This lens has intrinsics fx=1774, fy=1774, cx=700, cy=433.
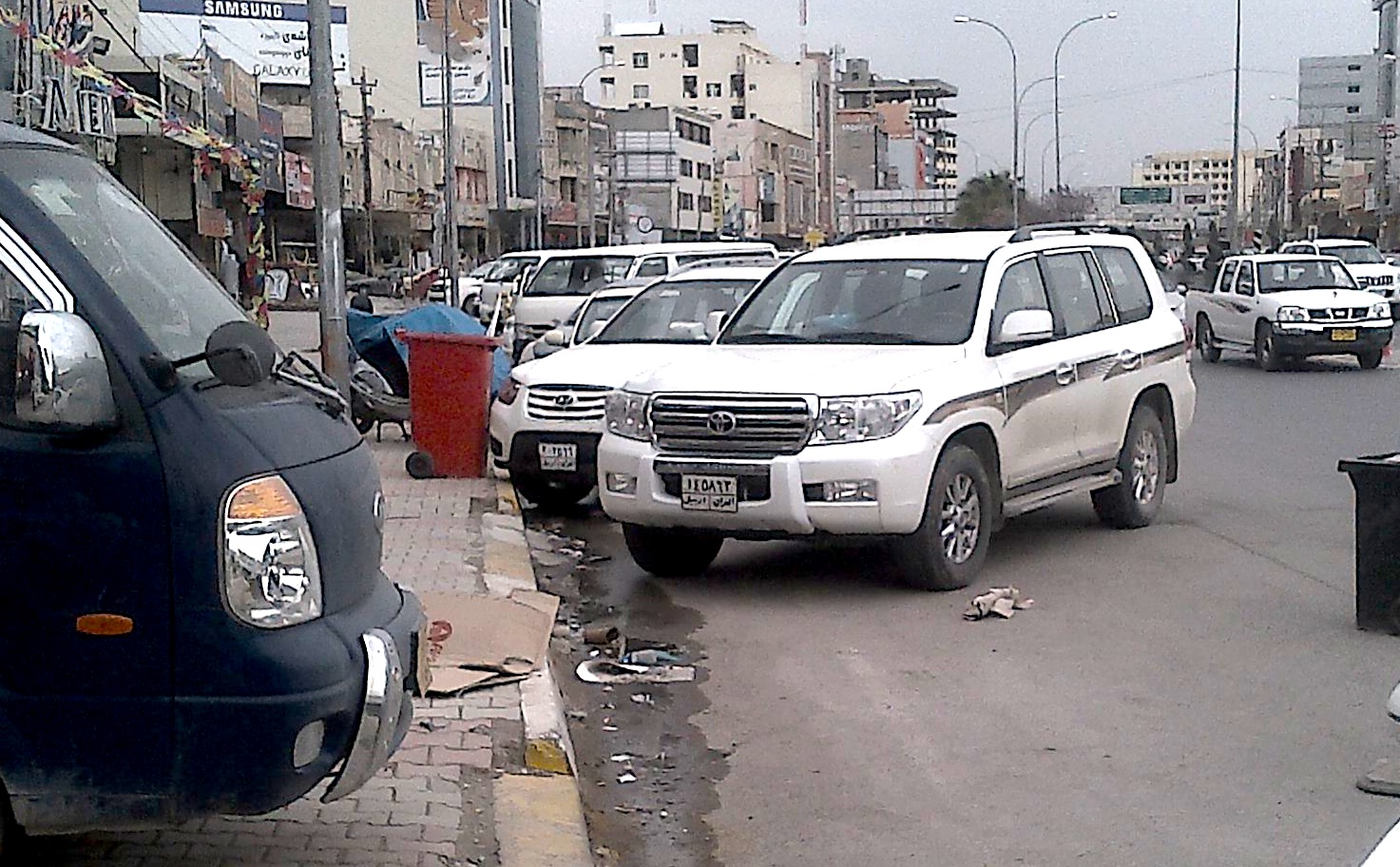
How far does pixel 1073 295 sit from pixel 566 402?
3.36 meters

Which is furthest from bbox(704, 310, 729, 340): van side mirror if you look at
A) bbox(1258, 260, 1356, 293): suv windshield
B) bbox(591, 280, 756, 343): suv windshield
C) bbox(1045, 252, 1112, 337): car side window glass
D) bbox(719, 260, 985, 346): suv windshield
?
bbox(1258, 260, 1356, 293): suv windshield

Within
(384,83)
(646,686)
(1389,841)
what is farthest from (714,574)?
(384,83)

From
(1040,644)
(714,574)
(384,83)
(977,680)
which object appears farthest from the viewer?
(384,83)

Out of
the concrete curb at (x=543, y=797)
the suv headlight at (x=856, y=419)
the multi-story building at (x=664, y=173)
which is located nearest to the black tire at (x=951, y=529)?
the suv headlight at (x=856, y=419)

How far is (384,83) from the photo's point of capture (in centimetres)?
9388

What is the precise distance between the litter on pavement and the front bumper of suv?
4.00 feet

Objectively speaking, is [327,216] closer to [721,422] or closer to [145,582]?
[721,422]

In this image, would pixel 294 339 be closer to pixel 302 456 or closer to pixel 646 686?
pixel 646 686

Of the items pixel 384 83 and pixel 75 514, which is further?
pixel 384 83

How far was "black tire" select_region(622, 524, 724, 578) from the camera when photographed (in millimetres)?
9805

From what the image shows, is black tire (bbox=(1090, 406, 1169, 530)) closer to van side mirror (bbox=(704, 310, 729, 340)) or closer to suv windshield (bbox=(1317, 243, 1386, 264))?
van side mirror (bbox=(704, 310, 729, 340))

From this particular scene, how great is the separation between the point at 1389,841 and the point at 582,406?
9.20 meters

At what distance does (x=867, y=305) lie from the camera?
10.2 metres

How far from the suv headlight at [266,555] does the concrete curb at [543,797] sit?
4.52 ft
